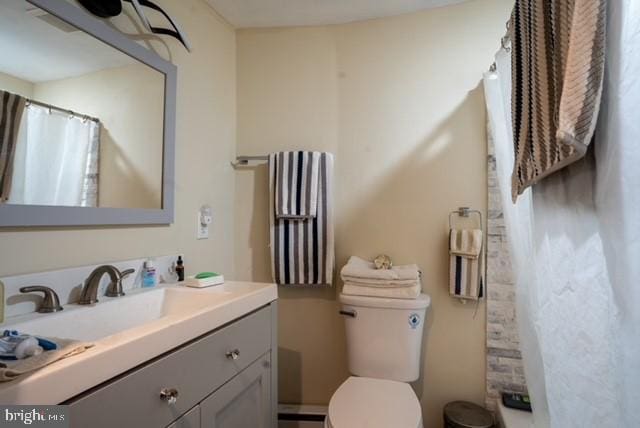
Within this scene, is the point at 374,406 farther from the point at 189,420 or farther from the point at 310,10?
the point at 310,10

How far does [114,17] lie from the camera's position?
114 cm

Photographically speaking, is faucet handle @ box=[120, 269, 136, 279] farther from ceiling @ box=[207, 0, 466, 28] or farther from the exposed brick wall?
the exposed brick wall

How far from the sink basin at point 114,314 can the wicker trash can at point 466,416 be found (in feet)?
3.80

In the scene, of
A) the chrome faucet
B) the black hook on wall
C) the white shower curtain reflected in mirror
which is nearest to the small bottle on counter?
the chrome faucet

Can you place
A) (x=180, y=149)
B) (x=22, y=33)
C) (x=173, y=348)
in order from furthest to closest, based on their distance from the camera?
(x=180, y=149)
(x=22, y=33)
(x=173, y=348)

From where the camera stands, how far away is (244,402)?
1.10 metres

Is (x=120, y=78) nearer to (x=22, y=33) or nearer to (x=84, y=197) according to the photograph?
(x=22, y=33)

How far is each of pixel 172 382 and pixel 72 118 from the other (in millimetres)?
845

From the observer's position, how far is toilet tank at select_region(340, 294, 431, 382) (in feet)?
4.94

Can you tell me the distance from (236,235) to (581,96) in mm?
1643

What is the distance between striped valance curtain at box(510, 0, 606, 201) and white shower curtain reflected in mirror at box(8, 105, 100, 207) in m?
1.25

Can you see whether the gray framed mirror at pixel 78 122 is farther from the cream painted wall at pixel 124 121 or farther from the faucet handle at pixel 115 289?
the faucet handle at pixel 115 289

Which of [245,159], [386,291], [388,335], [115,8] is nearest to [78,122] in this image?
[115,8]

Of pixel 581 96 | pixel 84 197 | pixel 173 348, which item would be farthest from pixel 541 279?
pixel 84 197
